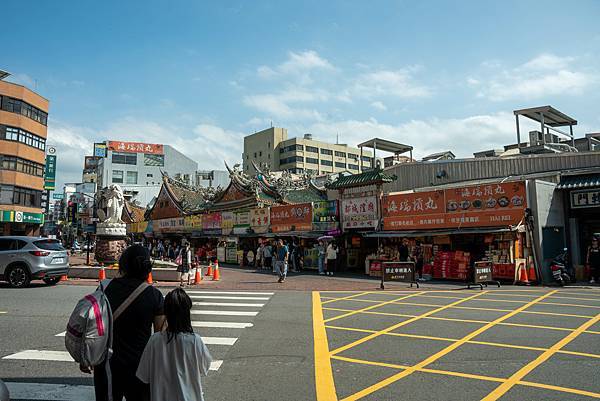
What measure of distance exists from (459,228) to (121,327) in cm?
1690

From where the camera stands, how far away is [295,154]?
9056cm

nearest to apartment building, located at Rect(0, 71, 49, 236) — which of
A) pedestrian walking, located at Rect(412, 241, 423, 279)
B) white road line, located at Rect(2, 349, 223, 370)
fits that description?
pedestrian walking, located at Rect(412, 241, 423, 279)

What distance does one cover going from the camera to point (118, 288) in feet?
12.2

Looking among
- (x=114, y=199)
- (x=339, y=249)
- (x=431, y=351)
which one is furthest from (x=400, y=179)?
(x=431, y=351)

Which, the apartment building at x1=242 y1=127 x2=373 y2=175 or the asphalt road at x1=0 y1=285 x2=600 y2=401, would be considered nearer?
the asphalt road at x1=0 y1=285 x2=600 y2=401

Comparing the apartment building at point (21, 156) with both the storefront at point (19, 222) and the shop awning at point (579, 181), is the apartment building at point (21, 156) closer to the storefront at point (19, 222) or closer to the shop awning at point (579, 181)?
the storefront at point (19, 222)

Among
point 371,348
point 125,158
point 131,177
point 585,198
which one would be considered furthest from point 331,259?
point 125,158

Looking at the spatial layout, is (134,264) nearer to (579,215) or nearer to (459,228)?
(459,228)

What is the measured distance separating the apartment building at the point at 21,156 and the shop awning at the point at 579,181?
42.7 metres

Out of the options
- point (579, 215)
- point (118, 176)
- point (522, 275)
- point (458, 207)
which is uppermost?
point (118, 176)

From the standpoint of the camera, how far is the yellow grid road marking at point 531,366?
5035mm

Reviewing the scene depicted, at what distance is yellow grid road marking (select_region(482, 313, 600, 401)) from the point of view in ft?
16.5

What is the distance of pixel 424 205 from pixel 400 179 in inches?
368

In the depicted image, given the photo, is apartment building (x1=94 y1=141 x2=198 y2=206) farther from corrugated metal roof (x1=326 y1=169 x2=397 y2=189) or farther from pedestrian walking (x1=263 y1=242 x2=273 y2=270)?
corrugated metal roof (x1=326 y1=169 x2=397 y2=189)
